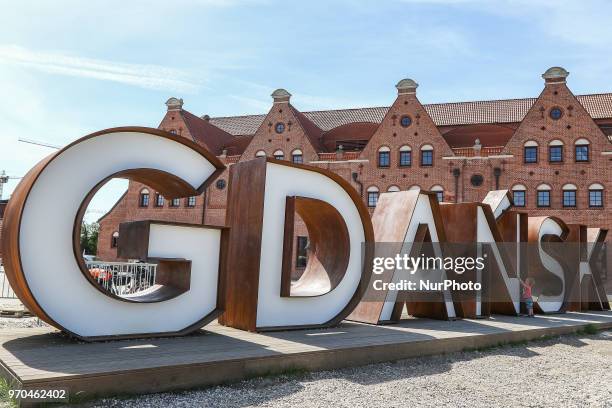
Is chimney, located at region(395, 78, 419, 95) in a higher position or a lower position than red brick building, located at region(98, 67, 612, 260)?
higher

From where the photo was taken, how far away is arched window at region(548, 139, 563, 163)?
29.5 m

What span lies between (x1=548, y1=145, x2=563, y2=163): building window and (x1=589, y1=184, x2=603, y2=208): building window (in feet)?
7.41

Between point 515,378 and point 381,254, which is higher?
point 381,254

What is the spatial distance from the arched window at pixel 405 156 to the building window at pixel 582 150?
9.22 metres

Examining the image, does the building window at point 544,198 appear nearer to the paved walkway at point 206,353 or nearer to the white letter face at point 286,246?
the paved walkway at point 206,353

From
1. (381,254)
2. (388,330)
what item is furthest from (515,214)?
(388,330)

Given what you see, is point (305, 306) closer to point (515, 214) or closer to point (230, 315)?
point (230, 315)

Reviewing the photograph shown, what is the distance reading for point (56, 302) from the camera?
6.73m

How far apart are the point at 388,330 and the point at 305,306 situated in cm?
169

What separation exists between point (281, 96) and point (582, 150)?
18874 mm

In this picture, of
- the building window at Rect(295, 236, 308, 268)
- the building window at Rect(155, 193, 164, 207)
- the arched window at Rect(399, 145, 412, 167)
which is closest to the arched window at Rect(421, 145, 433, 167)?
the arched window at Rect(399, 145, 412, 167)

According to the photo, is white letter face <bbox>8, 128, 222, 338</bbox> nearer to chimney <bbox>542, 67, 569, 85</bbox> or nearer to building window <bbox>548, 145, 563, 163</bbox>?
building window <bbox>548, 145, 563, 163</bbox>

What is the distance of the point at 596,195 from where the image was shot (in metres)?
28.4

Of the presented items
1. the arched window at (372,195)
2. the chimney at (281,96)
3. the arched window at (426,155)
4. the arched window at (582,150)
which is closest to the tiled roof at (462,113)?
the chimney at (281,96)
